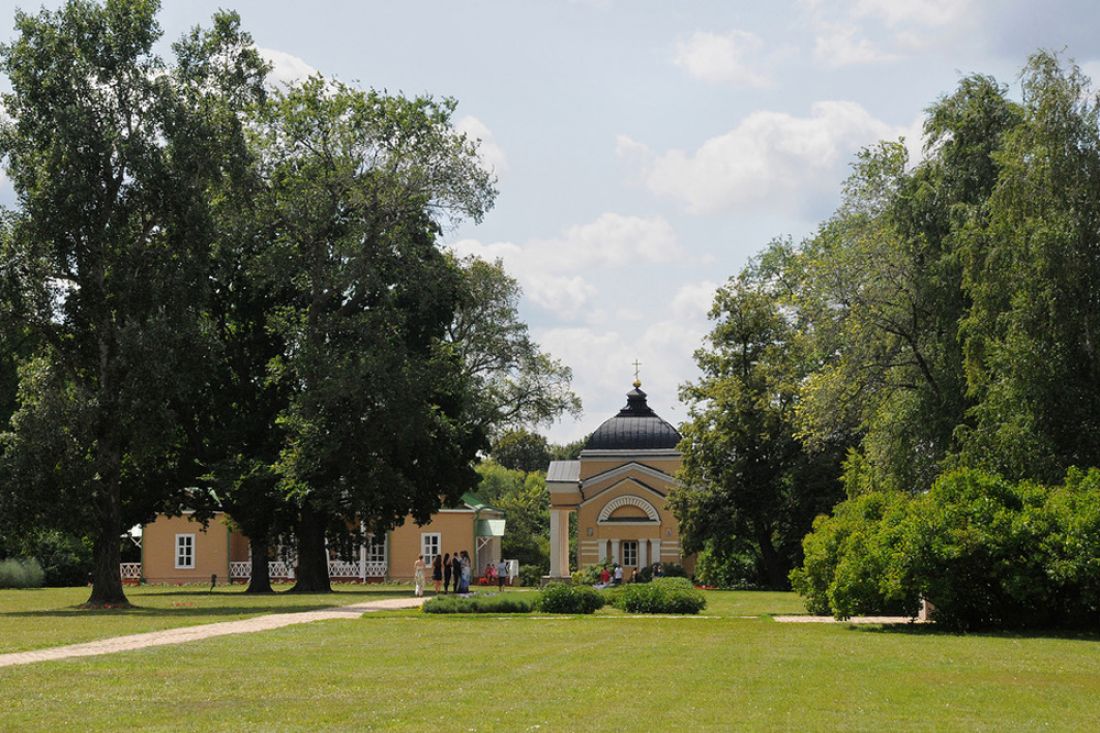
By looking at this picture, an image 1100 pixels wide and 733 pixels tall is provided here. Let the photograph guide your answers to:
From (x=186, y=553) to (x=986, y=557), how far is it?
46010 mm

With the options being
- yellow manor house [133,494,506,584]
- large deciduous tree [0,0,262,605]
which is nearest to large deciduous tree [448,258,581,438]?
yellow manor house [133,494,506,584]

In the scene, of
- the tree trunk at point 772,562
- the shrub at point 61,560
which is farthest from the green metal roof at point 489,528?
the shrub at point 61,560

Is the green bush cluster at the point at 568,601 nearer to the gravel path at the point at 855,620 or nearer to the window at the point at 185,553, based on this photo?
the gravel path at the point at 855,620

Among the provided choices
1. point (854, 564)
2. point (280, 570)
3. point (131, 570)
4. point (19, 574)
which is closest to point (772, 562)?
point (280, 570)

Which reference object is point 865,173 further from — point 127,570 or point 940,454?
point 127,570

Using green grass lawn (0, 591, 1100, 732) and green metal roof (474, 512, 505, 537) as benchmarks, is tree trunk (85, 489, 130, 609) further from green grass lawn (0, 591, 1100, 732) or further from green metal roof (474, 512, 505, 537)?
green metal roof (474, 512, 505, 537)

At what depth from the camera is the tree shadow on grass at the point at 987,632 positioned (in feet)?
70.3

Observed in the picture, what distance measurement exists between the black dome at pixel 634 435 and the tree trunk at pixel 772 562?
59.2 ft

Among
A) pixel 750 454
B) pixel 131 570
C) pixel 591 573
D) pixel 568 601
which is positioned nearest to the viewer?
pixel 568 601

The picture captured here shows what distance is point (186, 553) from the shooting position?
61500 mm

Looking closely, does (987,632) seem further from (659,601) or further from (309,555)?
(309,555)

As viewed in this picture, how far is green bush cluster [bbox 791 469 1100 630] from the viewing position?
21.5 meters

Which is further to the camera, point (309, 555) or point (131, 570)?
point (131, 570)

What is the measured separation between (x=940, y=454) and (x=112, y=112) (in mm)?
21103
